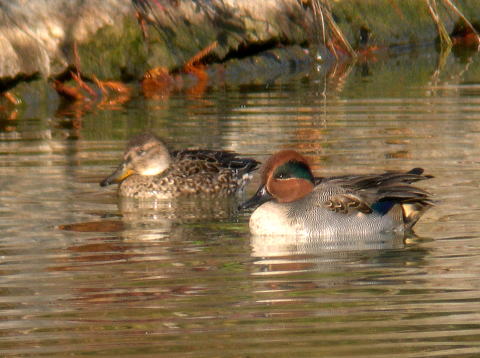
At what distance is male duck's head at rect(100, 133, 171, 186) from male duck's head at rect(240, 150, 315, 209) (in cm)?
248

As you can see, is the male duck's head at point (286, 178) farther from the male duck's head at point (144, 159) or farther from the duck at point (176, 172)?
the male duck's head at point (144, 159)

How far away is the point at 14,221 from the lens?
9414 millimetres

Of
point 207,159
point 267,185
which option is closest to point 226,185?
point 207,159

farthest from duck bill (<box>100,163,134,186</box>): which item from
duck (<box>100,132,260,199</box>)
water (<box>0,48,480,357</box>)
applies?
water (<box>0,48,480,357</box>)

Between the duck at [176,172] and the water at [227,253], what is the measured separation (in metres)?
0.22

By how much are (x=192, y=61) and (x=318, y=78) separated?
5.94 feet

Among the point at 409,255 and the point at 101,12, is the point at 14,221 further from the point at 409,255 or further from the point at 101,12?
the point at 101,12

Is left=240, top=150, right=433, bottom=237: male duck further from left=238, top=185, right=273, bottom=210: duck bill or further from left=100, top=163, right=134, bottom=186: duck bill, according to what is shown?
left=100, top=163, right=134, bottom=186: duck bill

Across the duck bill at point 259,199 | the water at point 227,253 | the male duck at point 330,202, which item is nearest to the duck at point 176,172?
the water at point 227,253

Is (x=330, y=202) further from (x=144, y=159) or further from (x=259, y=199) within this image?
(x=144, y=159)

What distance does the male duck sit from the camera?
28.4ft

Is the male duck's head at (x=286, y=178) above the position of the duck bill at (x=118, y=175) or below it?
above

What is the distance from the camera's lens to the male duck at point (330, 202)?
340 inches

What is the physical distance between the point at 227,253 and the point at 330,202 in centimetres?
90
